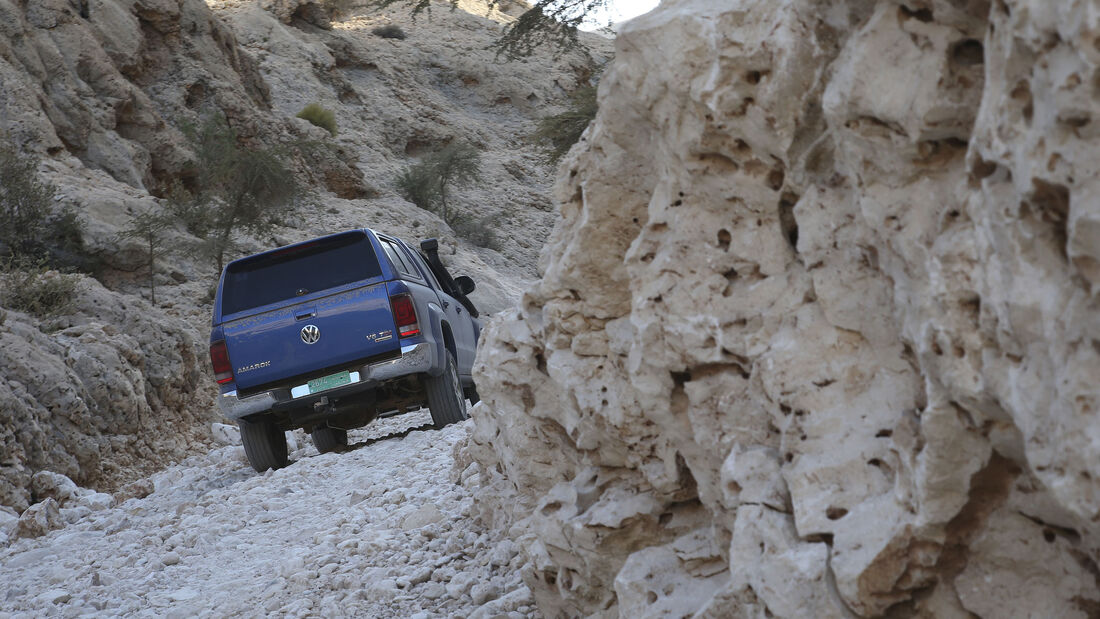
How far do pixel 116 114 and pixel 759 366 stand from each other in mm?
21706

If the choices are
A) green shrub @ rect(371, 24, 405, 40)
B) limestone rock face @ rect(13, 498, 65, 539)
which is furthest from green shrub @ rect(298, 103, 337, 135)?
limestone rock face @ rect(13, 498, 65, 539)

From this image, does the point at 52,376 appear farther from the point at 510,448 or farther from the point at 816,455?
the point at 816,455

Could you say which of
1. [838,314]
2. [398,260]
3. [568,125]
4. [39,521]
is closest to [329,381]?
[398,260]

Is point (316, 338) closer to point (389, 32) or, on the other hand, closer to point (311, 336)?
point (311, 336)

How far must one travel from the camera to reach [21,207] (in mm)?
15891

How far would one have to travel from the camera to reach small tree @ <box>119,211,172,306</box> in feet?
55.5

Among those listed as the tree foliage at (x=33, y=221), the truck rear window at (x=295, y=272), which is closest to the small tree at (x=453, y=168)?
the tree foliage at (x=33, y=221)

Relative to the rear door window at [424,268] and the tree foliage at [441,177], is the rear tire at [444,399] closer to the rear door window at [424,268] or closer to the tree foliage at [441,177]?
the rear door window at [424,268]

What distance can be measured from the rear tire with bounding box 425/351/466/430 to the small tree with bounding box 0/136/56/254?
9218 mm

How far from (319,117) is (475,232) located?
6195 mm

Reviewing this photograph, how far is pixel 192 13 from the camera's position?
2609 cm

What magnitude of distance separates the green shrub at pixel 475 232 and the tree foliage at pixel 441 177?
0.28 meters

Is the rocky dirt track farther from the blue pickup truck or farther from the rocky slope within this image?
the rocky slope

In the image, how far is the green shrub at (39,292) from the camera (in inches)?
451
